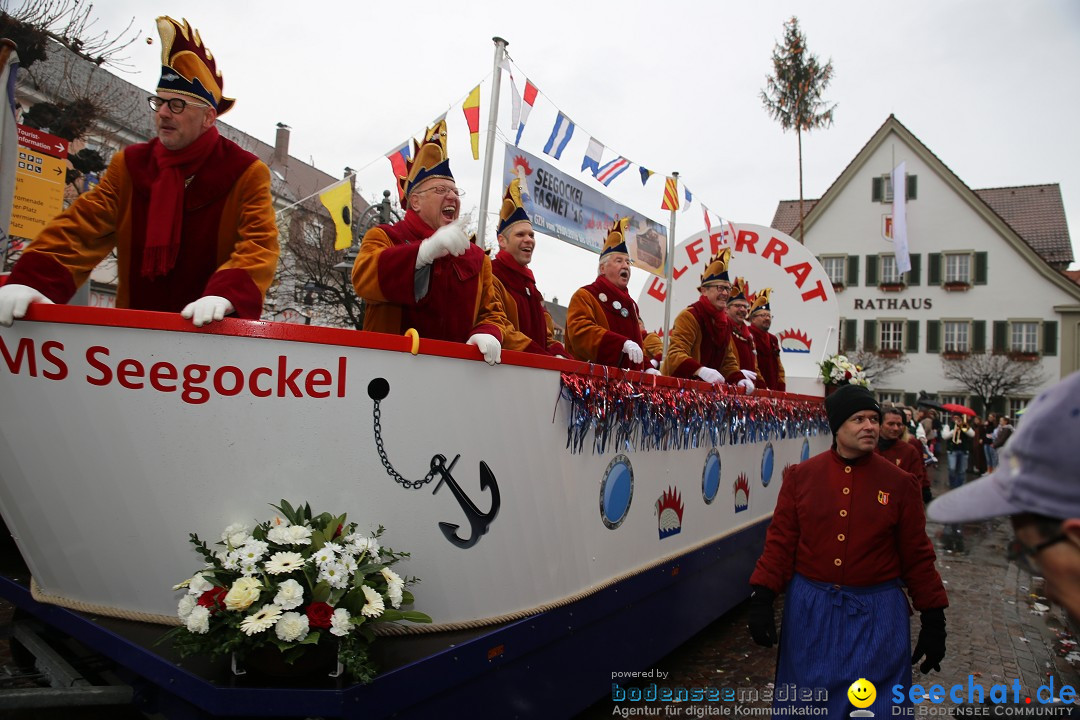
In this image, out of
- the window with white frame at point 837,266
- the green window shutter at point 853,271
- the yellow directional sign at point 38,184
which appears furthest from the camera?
the window with white frame at point 837,266

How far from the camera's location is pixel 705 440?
5.01 metres

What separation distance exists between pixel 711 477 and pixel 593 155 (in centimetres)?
256

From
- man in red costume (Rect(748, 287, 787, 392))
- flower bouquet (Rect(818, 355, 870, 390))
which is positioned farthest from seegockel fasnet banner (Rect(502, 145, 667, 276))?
flower bouquet (Rect(818, 355, 870, 390))

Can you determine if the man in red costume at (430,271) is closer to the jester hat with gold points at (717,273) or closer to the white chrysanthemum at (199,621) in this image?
the white chrysanthemum at (199,621)

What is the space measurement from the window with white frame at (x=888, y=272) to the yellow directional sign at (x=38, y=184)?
34522 mm

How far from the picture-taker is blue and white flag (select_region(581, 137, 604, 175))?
5.61 m

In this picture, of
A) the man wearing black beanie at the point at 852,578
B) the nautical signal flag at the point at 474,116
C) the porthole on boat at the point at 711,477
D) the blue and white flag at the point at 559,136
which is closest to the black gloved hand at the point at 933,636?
the man wearing black beanie at the point at 852,578

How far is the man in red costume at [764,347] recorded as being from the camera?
8164 millimetres

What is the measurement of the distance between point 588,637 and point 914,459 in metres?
3.92

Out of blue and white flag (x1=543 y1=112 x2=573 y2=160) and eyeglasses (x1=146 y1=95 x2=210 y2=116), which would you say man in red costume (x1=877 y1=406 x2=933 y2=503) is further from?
eyeglasses (x1=146 y1=95 x2=210 y2=116)

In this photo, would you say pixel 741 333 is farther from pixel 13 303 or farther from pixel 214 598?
pixel 13 303

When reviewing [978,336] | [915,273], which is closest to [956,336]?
[978,336]

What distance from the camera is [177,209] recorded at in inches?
119

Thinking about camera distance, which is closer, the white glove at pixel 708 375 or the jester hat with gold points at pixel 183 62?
the jester hat with gold points at pixel 183 62
